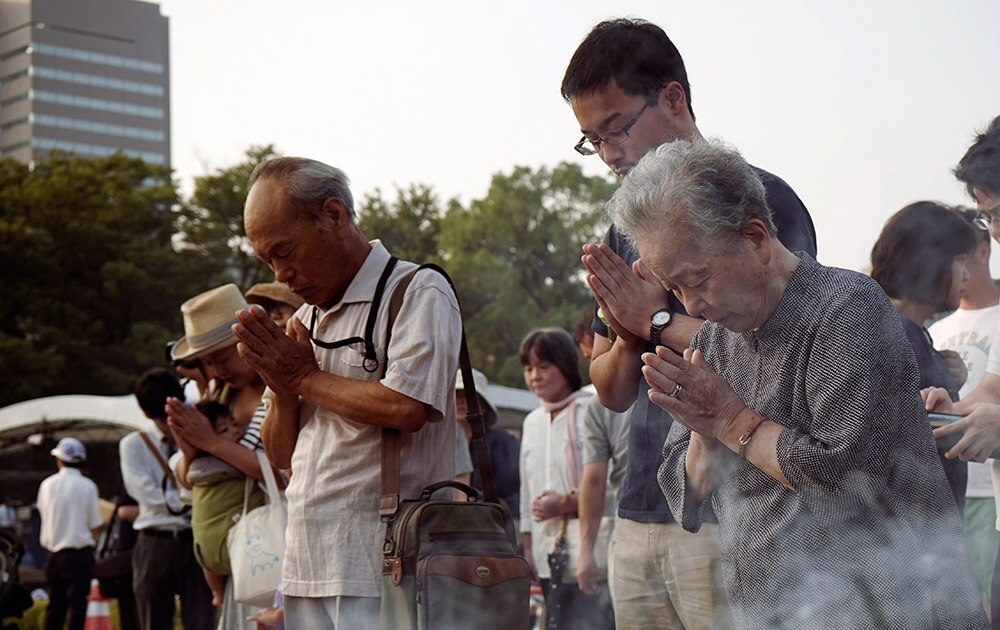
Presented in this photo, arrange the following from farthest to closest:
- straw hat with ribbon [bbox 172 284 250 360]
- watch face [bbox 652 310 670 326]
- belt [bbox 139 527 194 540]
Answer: belt [bbox 139 527 194 540], straw hat with ribbon [bbox 172 284 250 360], watch face [bbox 652 310 670 326]

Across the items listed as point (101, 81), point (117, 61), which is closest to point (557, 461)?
point (117, 61)

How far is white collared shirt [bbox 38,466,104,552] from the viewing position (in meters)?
9.87

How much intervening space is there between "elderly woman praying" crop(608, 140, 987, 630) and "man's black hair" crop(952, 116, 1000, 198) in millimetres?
829

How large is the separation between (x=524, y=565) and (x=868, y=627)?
1.10m

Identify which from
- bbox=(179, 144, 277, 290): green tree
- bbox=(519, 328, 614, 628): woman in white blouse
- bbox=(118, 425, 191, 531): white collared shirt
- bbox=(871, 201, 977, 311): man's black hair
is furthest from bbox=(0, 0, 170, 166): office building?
bbox=(871, 201, 977, 311): man's black hair

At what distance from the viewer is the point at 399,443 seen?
116 inches

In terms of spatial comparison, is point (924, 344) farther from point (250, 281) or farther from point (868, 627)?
point (250, 281)

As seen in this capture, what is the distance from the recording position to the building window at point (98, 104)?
48125 mm

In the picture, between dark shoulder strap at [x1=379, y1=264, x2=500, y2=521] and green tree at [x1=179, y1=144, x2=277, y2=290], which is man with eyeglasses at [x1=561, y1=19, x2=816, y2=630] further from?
green tree at [x1=179, y1=144, x2=277, y2=290]

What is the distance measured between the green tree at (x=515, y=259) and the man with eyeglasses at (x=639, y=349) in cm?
1787

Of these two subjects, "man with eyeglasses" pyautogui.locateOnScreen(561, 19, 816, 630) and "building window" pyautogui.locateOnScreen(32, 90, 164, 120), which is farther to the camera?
"building window" pyautogui.locateOnScreen(32, 90, 164, 120)

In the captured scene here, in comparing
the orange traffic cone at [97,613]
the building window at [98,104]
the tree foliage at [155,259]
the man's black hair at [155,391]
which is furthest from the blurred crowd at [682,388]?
the building window at [98,104]

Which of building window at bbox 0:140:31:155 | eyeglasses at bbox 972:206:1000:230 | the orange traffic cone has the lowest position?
the orange traffic cone

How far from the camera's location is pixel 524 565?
282 cm
